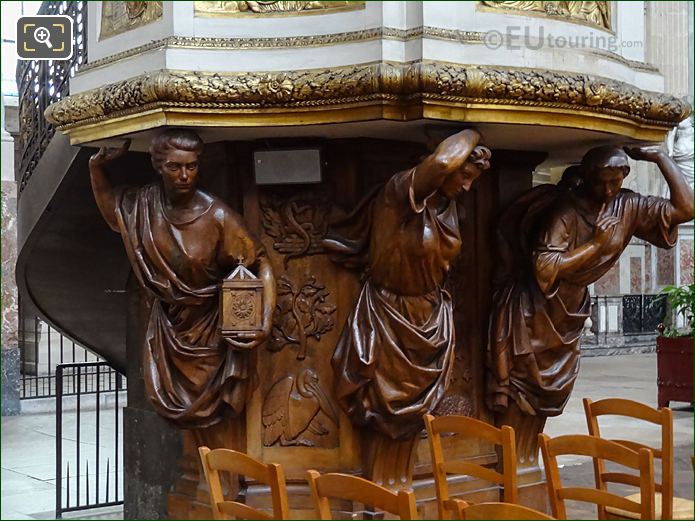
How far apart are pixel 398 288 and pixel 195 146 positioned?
3.22 feet

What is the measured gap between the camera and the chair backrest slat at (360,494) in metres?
2.54

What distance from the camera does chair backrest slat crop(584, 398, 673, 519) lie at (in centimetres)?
343

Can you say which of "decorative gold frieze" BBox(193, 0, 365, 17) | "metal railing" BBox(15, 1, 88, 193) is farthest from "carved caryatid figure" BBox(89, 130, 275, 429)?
"metal railing" BBox(15, 1, 88, 193)

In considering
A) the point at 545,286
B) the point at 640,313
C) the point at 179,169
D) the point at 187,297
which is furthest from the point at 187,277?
the point at 640,313

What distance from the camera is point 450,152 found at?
3.54m

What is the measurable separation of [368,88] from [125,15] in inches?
48.3

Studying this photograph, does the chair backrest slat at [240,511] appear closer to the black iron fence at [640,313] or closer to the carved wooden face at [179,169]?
the carved wooden face at [179,169]

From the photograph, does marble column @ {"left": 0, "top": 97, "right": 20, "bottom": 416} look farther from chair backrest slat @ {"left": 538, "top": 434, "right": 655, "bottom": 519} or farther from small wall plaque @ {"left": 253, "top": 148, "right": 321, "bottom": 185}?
chair backrest slat @ {"left": 538, "top": 434, "right": 655, "bottom": 519}

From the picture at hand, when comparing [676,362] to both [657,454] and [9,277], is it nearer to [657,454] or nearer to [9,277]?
[9,277]

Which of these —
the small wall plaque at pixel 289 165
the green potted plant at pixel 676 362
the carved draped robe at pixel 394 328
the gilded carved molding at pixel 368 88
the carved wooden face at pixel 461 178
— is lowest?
the green potted plant at pixel 676 362

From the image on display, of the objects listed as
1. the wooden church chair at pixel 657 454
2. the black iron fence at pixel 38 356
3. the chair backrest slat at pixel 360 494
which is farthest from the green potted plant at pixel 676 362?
the chair backrest slat at pixel 360 494

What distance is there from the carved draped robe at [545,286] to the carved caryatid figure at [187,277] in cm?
113

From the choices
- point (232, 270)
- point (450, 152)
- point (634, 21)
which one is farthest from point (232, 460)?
point (634, 21)

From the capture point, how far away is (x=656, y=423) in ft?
12.3
